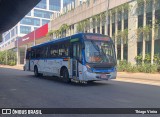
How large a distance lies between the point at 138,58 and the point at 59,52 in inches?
514

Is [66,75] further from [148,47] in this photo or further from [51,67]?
[148,47]

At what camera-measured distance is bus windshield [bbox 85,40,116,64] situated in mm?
13844

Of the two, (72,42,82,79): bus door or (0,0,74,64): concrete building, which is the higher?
(0,0,74,64): concrete building

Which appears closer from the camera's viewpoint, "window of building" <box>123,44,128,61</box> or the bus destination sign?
the bus destination sign

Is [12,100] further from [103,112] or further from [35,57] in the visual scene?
[35,57]

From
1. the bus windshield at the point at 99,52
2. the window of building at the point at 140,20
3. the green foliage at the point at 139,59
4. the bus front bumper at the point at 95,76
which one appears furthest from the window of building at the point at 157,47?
the bus front bumper at the point at 95,76

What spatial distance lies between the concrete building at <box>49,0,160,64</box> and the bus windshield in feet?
39.9

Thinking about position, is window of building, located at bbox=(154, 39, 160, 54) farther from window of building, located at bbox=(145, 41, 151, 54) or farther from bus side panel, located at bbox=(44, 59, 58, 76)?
bus side panel, located at bbox=(44, 59, 58, 76)

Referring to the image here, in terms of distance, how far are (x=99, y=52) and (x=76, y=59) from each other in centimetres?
146

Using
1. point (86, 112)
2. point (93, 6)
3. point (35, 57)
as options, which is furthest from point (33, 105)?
point (93, 6)

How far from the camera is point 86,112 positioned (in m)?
7.54

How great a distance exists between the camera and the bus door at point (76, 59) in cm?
1417

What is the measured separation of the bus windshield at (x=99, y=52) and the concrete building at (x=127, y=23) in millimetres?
12155

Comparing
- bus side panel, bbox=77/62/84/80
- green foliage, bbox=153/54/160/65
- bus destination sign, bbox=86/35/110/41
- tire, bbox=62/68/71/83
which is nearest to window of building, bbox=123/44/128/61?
green foliage, bbox=153/54/160/65
